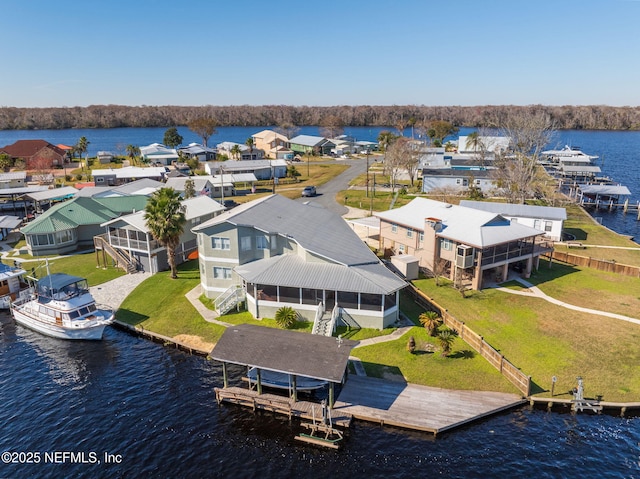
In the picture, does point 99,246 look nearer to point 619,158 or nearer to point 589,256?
point 589,256

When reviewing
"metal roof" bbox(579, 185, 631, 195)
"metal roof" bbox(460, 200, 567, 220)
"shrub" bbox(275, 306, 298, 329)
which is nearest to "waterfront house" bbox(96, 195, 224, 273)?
"shrub" bbox(275, 306, 298, 329)

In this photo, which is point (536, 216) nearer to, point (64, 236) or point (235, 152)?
point (64, 236)

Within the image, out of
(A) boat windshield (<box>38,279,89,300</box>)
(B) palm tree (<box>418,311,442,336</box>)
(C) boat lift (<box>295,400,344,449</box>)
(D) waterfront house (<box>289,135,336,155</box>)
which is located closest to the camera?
(C) boat lift (<box>295,400,344,449</box>)

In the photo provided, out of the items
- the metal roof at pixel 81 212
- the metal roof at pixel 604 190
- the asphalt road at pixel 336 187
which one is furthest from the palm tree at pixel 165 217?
the metal roof at pixel 604 190

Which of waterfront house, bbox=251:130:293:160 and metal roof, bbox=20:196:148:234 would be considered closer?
metal roof, bbox=20:196:148:234

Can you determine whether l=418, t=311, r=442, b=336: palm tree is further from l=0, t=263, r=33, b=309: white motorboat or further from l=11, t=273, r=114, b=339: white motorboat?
l=0, t=263, r=33, b=309: white motorboat

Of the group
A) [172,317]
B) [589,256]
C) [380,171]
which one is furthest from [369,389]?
[380,171]
